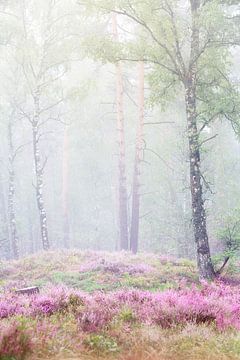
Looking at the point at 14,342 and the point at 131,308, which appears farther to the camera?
the point at 131,308

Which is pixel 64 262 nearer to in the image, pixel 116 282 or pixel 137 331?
pixel 116 282

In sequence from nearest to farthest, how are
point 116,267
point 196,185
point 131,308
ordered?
point 131,308
point 196,185
point 116,267

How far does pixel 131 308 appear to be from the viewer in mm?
7488

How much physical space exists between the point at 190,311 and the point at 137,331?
1.31 m

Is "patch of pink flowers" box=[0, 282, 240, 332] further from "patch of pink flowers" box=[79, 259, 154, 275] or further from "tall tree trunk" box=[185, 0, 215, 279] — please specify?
"patch of pink flowers" box=[79, 259, 154, 275]

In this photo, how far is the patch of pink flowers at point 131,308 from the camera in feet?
22.1

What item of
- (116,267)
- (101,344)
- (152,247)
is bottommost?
(152,247)

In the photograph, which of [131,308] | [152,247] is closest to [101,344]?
[131,308]

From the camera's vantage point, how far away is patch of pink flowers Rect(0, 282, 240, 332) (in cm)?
673

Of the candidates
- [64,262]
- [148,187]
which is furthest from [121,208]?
[148,187]

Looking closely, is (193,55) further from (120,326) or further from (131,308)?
(120,326)

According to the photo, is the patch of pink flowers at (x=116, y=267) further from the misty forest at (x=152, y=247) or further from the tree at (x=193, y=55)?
the tree at (x=193, y=55)

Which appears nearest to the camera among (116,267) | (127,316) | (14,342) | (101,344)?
(14,342)

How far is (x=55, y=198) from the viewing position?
50.9 meters
